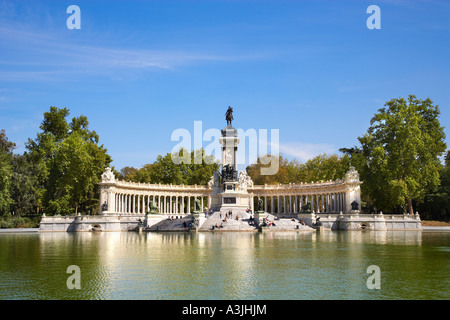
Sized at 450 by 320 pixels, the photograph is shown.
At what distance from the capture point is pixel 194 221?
5656cm

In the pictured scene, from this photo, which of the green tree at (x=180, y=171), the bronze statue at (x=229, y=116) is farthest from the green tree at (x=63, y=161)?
the bronze statue at (x=229, y=116)

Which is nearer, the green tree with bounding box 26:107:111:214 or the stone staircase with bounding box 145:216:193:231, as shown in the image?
the stone staircase with bounding box 145:216:193:231

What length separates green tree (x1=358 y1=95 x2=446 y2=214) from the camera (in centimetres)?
6706

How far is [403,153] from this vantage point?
223 feet

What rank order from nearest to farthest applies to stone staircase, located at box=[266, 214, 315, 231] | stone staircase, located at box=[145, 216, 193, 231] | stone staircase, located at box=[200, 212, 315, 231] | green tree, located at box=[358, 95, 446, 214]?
stone staircase, located at box=[200, 212, 315, 231], stone staircase, located at box=[266, 214, 315, 231], stone staircase, located at box=[145, 216, 193, 231], green tree, located at box=[358, 95, 446, 214]

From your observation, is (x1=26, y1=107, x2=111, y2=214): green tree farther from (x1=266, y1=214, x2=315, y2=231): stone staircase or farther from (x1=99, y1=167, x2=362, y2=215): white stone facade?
(x1=266, y1=214, x2=315, y2=231): stone staircase

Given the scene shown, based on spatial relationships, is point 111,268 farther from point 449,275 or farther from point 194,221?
point 194,221


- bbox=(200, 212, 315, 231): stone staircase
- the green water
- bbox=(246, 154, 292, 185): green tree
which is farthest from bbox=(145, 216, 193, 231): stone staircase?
bbox=(246, 154, 292, 185): green tree

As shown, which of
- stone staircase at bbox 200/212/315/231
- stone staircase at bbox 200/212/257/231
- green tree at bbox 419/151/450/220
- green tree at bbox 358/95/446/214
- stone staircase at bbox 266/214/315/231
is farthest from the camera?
green tree at bbox 419/151/450/220

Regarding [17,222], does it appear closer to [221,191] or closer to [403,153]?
[221,191]

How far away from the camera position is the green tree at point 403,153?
6706 centimetres

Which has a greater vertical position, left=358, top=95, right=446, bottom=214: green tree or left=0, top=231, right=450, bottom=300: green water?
left=358, top=95, right=446, bottom=214: green tree
